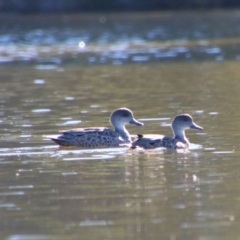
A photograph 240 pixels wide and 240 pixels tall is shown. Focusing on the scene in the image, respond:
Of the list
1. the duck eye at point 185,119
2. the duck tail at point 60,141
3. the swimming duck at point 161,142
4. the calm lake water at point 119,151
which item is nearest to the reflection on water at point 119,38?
the calm lake water at point 119,151

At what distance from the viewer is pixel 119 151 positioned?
14.2 meters

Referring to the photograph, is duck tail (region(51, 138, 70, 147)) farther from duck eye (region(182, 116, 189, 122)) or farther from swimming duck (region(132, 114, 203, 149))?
duck eye (region(182, 116, 189, 122))

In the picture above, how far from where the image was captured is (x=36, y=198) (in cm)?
1065

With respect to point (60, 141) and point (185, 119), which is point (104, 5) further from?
point (60, 141)

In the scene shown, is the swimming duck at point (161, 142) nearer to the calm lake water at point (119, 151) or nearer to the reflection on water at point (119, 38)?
the calm lake water at point (119, 151)

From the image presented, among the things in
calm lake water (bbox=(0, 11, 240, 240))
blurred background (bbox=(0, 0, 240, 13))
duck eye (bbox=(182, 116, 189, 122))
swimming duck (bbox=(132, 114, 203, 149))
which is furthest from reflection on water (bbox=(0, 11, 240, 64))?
swimming duck (bbox=(132, 114, 203, 149))

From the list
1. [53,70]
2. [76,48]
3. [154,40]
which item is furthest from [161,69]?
[154,40]

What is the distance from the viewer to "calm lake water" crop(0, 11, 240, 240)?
9469 mm

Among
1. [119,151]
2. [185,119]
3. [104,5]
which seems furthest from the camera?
[104,5]

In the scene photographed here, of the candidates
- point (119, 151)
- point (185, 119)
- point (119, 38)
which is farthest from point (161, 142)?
point (119, 38)

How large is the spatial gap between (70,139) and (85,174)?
2263mm

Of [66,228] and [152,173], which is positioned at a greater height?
[152,173]

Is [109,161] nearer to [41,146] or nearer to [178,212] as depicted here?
[41,146]

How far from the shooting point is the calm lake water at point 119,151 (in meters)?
9.47
